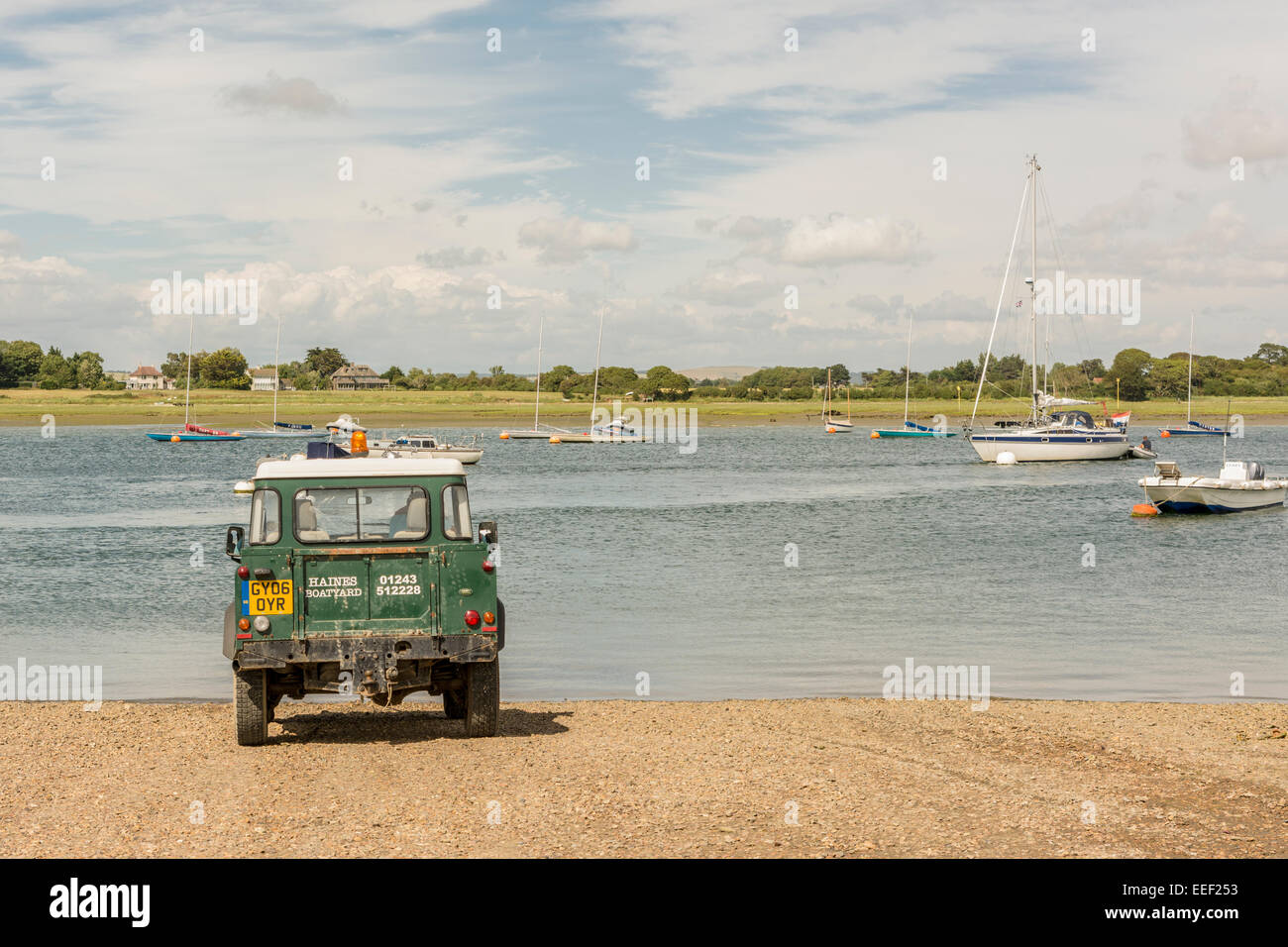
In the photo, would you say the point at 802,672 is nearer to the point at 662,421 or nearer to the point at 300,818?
the point at 300,818

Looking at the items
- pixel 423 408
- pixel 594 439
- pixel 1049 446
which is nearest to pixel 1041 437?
pixel 1049 446

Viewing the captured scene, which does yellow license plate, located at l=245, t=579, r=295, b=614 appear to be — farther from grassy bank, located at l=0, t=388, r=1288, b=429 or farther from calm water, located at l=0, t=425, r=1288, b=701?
grassy bank, located at l=0, t=388, r=1288, b=429

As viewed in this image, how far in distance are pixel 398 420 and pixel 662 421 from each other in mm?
30579

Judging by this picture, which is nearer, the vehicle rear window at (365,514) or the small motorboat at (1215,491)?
the vehicle rear window at (365,514)

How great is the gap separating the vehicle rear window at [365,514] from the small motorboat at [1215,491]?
39368mm

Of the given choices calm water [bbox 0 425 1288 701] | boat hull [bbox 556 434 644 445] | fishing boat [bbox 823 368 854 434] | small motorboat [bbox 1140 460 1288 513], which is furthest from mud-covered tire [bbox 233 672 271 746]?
fishing boat [bbox 823 368 854 434]

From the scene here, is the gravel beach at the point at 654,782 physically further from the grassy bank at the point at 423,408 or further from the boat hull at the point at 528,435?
the grassy bank at the point at 423,408

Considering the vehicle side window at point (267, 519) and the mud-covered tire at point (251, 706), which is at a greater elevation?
the vehicle side window at point (267, 519)

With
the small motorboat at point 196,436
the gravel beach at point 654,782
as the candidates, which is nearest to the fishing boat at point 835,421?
the small motorboat at point 196,436

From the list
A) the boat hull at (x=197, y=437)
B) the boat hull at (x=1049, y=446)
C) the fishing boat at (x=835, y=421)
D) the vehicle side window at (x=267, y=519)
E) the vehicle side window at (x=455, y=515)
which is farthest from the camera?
the fishing boat at (x=835, y=421)

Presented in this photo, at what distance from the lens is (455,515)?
12086mm

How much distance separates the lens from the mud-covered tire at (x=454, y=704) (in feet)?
44.6

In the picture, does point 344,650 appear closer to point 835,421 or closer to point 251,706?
point 251,706

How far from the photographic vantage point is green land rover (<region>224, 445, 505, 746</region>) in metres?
11.5
